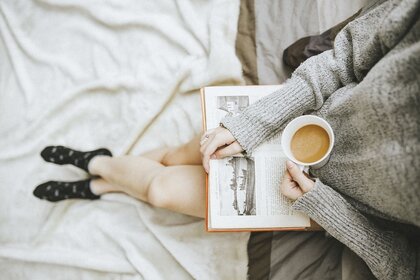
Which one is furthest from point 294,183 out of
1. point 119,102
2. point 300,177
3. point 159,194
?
point 119,102

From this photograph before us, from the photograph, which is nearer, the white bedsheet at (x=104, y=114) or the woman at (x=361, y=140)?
the woman at (x=361, y=140)

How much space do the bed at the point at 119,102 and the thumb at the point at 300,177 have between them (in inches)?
11.1

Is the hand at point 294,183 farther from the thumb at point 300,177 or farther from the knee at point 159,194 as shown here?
the knee at point 159,194

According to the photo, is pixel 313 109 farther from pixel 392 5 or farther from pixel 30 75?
pixel 30 75

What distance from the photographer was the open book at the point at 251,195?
0.85 metres

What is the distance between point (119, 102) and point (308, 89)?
0.62 metres

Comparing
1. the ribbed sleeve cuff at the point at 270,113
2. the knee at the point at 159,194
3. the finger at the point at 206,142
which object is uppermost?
the ribbed sleeve cuff at the point at 270,113

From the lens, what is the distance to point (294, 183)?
803 millimetres

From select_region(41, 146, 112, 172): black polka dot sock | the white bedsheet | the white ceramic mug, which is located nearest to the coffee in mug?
the white ceramic mug

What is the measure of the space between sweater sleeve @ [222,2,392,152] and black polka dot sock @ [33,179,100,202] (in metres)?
0.51

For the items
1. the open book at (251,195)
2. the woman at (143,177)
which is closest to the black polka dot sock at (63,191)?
the woman at (143,177)

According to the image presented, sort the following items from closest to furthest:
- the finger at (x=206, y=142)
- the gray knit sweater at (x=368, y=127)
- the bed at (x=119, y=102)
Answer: the gray knit sweater at (x=368, y=127) → the finger at (x=206, y=142) → the bed at (x=119, y=102)

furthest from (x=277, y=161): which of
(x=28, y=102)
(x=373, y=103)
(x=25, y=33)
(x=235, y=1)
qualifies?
(x=25, y=33)

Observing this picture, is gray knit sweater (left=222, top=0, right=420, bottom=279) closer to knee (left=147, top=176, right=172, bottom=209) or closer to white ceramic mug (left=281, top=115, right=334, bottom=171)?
white ceramic mug (left=281, top=115, right=334, bottom=171)
